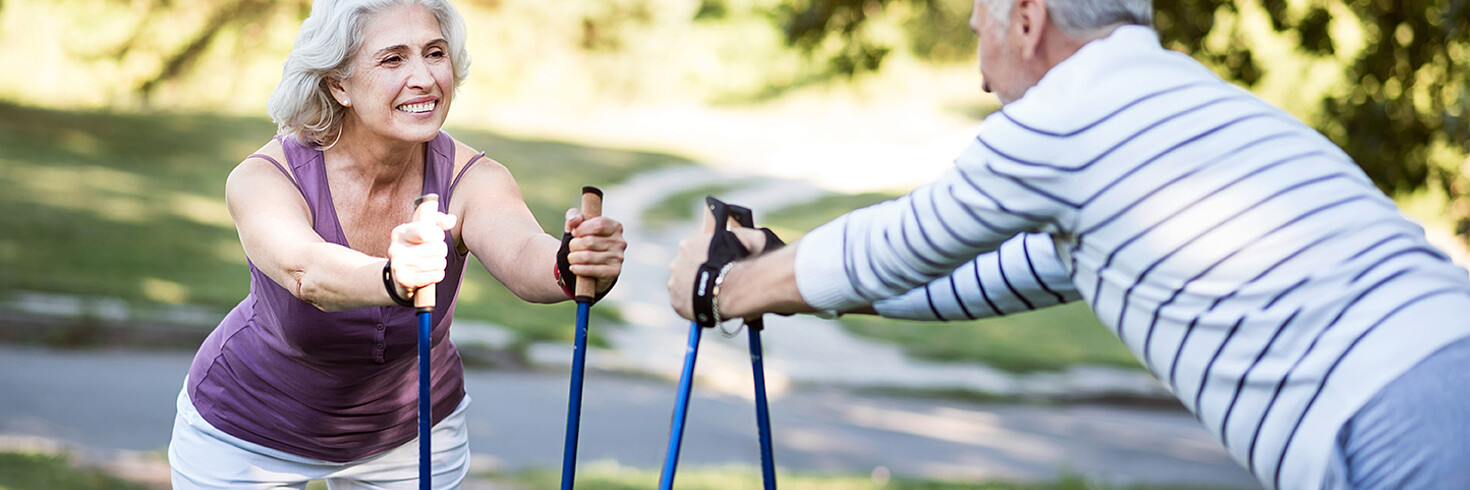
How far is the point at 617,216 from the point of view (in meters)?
15.6

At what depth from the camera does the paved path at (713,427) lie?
6691mm

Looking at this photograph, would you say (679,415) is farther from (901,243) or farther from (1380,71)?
(1380,71)

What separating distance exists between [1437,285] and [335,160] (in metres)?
2.00

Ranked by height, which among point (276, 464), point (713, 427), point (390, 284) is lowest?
point (713, 427)

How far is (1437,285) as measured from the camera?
1.83 meters

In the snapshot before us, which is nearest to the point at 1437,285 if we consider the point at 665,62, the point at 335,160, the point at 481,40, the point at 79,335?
the point at 335,160

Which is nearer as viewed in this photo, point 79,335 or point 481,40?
point 79,335

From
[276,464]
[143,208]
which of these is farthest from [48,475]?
[143,208]

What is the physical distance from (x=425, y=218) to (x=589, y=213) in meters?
0.35

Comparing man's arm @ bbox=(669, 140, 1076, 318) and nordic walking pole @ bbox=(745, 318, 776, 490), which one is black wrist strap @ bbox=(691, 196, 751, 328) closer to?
man's arm @ bbox=(669, 140, 1076, 318)

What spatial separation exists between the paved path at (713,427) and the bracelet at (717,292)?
4.25m

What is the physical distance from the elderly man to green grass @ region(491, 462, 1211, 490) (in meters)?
3.66

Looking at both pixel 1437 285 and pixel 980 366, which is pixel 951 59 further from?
pixel 1437 285

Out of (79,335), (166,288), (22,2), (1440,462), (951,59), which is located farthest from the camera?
(951,59)
